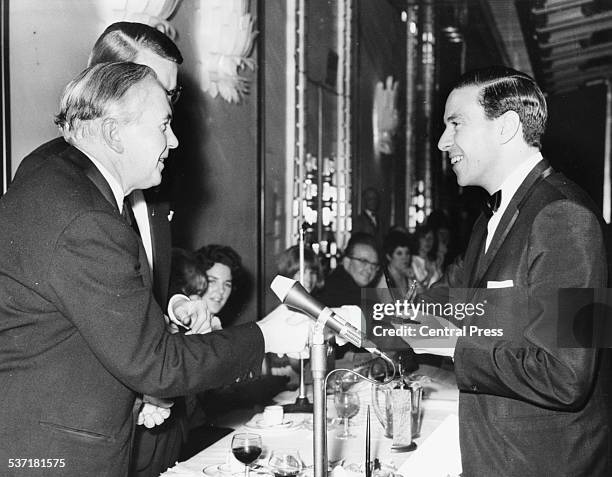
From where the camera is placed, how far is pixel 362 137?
7398 mm

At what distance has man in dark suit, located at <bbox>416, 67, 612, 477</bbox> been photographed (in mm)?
1651

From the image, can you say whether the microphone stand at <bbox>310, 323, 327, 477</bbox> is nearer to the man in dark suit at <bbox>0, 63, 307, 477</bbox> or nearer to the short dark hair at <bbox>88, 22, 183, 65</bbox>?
the man in dark suit at <bbox>0, 63, 307, 477</bbox>

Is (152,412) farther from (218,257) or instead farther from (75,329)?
(218,257)

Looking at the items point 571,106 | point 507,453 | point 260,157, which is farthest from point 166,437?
point 571,106

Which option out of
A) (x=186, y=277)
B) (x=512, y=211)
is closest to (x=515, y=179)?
(x=512, y=211)

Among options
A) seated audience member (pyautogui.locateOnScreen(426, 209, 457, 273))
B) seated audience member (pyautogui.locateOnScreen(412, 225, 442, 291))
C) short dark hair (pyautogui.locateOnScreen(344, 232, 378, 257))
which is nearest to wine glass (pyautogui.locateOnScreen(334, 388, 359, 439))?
short dark hair (pyautogui.locateOnScreen(344, 232, 378, 257))

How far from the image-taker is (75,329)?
1.46m

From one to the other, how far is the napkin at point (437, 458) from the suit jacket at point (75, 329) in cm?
70

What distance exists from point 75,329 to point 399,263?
500cm

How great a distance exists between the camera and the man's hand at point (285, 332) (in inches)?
64.6

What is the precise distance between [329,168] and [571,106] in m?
7.83

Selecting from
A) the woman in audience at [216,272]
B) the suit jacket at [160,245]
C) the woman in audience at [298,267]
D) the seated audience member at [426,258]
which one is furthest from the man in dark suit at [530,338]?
the seated audience member at [426,258]

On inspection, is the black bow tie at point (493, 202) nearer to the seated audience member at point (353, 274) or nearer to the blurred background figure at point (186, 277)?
the blurred background figure at point (186, 277)

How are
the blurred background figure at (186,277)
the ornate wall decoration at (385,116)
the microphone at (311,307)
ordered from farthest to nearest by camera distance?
the ornate wall decoration at (385,116) < the blurred background figure at (186,277) < the microphone at (311,307)
